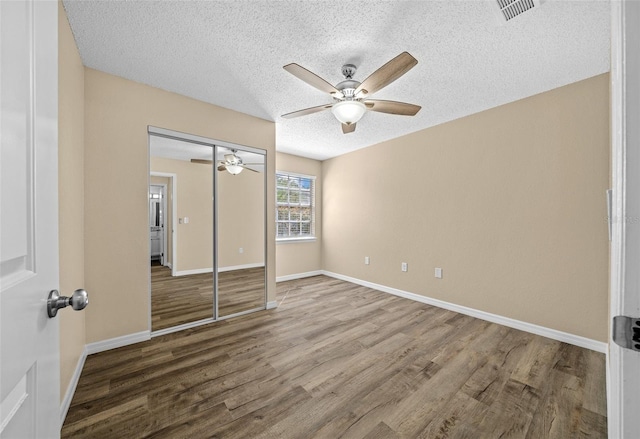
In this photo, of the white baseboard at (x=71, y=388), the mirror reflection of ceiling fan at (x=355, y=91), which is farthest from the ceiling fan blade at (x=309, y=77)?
the white baseboard at (x=71, y=388)

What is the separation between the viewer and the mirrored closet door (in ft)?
8.55

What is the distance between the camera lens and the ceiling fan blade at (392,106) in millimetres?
2193

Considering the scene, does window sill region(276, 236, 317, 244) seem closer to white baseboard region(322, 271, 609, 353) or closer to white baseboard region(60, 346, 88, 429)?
white baseboard region(322, 271, 609, 353)

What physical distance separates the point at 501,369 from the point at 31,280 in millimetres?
2704

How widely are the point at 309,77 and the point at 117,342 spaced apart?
2.77 metres

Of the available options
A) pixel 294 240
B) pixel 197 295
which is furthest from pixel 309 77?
pixel 294 240

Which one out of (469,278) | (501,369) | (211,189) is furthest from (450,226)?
(211,189)

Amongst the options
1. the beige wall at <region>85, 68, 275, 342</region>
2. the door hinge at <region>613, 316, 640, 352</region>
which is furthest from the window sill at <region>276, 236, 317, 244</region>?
the door hinge at <region>613, 316, 640, 352</region>

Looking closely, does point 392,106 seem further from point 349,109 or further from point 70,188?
point 70,188

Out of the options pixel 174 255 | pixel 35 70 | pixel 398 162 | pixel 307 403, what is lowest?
pixel 307 403

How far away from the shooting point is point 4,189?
17.5 inches

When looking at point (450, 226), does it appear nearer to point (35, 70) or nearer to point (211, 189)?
point (211, 189)

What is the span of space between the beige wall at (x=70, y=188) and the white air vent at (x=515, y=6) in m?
2.66

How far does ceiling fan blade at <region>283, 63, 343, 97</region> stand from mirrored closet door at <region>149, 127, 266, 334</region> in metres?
1.47
